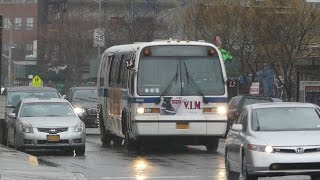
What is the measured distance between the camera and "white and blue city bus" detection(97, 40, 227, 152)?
22969 millimetres

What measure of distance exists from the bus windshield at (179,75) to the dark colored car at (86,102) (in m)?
12.3

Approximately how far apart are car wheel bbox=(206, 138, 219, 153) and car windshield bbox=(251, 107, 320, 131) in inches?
336

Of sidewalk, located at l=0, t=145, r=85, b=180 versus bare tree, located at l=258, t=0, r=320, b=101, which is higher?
bare tree, located at l=258, t=0, r=320, b=101

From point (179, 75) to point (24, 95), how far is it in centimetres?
746

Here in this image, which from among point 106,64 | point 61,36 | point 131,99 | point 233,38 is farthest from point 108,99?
point 61,36

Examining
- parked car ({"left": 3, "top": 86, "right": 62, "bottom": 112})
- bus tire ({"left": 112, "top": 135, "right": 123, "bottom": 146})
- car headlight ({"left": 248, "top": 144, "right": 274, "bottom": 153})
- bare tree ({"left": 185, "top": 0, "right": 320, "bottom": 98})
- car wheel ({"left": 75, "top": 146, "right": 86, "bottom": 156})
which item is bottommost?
bus tire ({"left": 112, "top": 135, "right": 123, "bottom": 146})

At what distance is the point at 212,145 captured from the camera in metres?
24.6

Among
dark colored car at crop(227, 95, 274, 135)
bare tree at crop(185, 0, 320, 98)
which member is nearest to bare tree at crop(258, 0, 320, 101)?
bare tree at crop(185, 0, 320, 98)

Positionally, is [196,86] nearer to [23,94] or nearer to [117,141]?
→ [117,141]

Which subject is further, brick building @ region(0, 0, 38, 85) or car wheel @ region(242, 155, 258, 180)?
brick building @ region(0, 0, 38, 85)

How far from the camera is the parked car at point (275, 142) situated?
14117 millimetres

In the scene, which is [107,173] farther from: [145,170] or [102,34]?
[102,34]

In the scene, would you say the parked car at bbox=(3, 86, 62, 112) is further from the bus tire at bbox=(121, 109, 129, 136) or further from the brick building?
the brick building

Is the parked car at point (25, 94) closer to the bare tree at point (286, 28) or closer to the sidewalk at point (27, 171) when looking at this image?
the sidewalk at point (27, 171)
